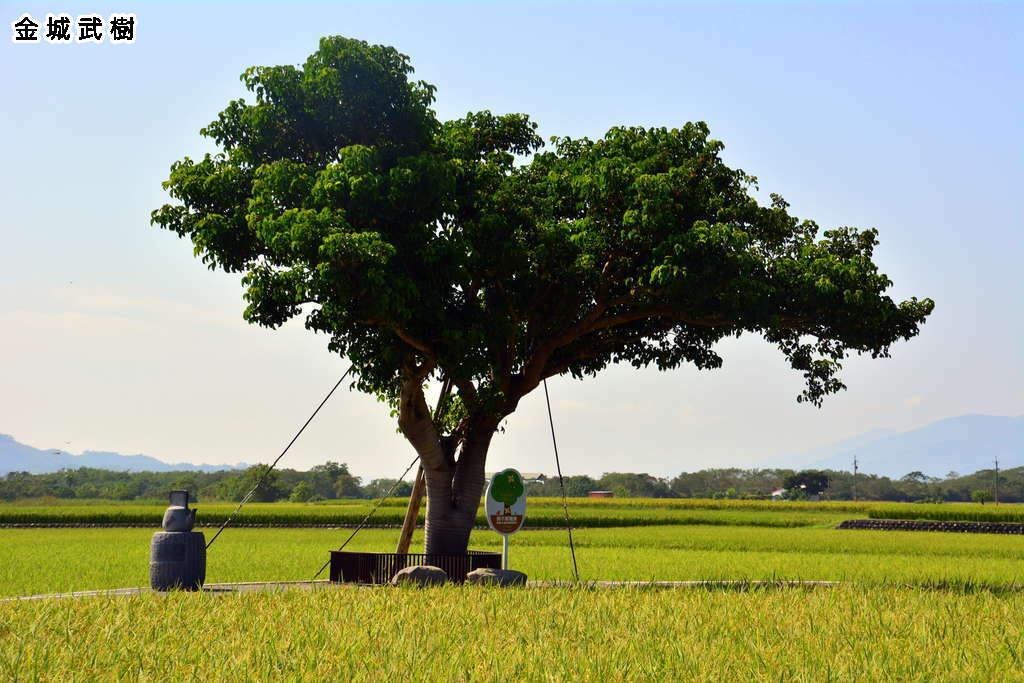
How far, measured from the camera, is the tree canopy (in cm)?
1897

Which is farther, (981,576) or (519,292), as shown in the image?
(981,576)

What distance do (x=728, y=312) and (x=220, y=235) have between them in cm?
1041

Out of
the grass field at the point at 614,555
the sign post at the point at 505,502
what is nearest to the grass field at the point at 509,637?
the sign post at the point at 505,502

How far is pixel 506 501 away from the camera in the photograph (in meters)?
20.4

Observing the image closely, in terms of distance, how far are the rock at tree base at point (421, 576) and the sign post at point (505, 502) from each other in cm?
173

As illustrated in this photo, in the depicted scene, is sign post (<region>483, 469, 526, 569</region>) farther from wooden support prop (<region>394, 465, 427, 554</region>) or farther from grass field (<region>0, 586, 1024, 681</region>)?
grass field (<region>0, 586, 1024, 681</region>)

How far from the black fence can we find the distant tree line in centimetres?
10297

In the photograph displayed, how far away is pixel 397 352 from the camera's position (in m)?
20.2

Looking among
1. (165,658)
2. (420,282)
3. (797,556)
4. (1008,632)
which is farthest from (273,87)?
(797,556)

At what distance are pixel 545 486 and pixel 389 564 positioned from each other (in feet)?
497

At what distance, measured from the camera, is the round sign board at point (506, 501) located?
20188mm

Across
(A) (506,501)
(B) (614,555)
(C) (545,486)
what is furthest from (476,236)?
(C) (545,486)

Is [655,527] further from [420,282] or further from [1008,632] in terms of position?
[1008,632]

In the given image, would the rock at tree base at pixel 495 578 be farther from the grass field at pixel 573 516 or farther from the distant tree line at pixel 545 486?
the distant tree line at pixel 545 486
